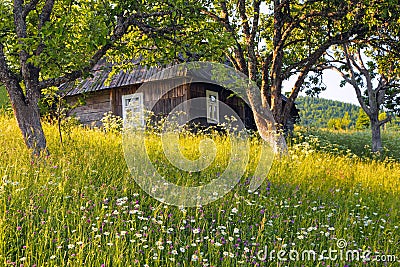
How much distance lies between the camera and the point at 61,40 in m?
6.33

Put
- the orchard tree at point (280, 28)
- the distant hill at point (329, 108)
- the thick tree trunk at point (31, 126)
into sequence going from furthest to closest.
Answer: the distant hill at point (329, 108) → the orchard tree at point (280, 28) → the thick tree trunk at point (31, 126)

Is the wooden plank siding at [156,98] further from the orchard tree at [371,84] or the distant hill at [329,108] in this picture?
the distant hill at [329,108]

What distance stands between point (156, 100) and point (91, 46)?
1135 cm

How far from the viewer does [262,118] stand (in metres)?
12.1

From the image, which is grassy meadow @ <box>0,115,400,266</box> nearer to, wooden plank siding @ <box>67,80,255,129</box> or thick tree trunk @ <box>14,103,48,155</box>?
thick tree trunk @ <box>14,103,48,155</box>

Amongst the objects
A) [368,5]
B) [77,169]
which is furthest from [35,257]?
[368,5]

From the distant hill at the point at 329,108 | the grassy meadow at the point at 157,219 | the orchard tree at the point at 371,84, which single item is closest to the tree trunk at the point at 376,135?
the orchard tree at the point at 371,84

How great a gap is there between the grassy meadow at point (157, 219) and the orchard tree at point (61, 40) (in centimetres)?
91

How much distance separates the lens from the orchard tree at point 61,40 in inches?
254

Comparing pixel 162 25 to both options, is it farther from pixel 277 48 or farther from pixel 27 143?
pixel 277 48

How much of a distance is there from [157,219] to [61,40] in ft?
11.1

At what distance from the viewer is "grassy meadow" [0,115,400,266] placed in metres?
4.00

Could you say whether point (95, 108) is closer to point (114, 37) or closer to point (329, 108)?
point (114, 37)

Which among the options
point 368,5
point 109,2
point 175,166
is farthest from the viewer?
point 368,5
